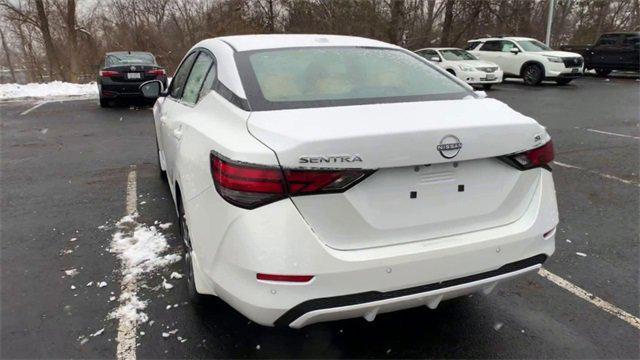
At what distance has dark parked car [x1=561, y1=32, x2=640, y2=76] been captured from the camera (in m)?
19.8

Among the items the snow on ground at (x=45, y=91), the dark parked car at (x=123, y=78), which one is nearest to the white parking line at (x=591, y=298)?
the dark parked car at (x=123, y=78)

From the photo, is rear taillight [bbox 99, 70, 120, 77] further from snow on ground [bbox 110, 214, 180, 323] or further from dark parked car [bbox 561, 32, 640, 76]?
dark parked car [bbox 561, 32, 640, 76]

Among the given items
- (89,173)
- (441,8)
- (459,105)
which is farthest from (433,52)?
(459,105)

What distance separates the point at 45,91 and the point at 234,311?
17054 mm

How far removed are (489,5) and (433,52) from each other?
10712mm

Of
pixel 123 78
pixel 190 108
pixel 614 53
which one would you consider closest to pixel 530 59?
pixel 614 53

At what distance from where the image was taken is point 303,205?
79.2 inches

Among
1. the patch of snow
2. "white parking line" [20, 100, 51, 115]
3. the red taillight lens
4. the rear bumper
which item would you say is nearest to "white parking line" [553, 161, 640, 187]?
the rear bumper

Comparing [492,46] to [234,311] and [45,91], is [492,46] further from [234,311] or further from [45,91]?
[234,311]

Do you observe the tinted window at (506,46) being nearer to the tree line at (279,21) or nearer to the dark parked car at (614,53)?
the dark parked car at (614,53)

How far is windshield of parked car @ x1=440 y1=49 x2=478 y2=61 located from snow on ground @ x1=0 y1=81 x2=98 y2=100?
40.5ft

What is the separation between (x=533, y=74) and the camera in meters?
17.7

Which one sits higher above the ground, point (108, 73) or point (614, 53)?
point (108, 73)

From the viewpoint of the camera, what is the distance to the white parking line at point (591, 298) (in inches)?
115
